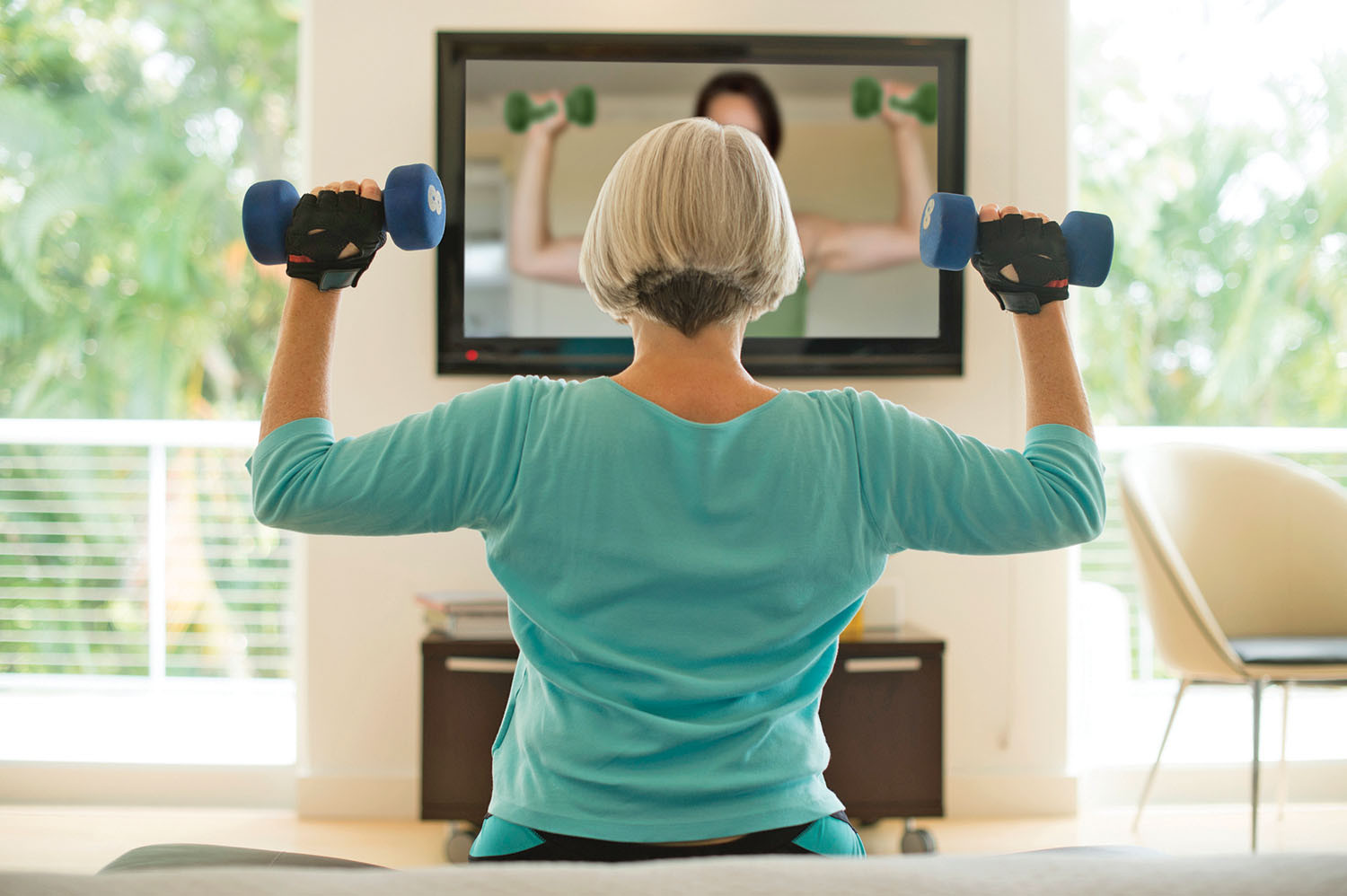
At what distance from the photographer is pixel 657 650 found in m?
0.81

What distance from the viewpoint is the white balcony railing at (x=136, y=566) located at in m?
3.37

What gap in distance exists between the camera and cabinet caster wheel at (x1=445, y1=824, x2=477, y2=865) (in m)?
2.57

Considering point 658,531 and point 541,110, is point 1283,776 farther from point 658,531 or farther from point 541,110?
point 658,531

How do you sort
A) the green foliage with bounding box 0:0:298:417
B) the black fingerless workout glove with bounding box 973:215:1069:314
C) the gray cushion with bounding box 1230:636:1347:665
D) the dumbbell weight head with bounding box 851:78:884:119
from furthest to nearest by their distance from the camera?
1. the green foliage with bounding box 0:0:298:417
2. the dumbbell weight head with bounding box 851:78:884:119
3. the gray cushion with bounding box 1230:636:1347:665
4. the black fingerless workout glove with bounding box 973:215:1069:314

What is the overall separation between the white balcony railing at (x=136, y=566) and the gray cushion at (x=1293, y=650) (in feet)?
8.80

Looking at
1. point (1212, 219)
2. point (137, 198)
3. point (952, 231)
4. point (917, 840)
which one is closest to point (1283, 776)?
point (917, 840)

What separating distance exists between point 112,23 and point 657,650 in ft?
13.5

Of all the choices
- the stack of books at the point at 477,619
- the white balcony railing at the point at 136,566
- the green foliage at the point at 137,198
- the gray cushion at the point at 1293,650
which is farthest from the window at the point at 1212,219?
the green foliage at the point at 137,198

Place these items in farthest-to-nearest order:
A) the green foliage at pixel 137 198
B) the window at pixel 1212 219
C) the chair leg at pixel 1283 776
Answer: the window at pixel 1212 219
the green foliage at pixel 137 198
the chair leg at pixel 1283 776

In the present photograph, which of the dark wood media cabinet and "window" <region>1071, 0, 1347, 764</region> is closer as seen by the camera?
the dark wood media cabinet

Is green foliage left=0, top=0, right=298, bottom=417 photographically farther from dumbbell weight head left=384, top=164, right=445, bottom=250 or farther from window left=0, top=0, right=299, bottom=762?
dumbbell weight head left=384, top=164, right=445, bottom=250

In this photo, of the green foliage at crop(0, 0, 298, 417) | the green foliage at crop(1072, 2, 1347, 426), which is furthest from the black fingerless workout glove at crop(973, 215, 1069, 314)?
the green foliage at crop(0, 0, 298, 417)

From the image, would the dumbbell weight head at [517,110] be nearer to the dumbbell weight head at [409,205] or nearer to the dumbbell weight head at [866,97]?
the dumbbell weight head at [866,97]

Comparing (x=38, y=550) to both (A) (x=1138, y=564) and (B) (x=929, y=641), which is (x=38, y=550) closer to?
(B) (x=929, y=641)
